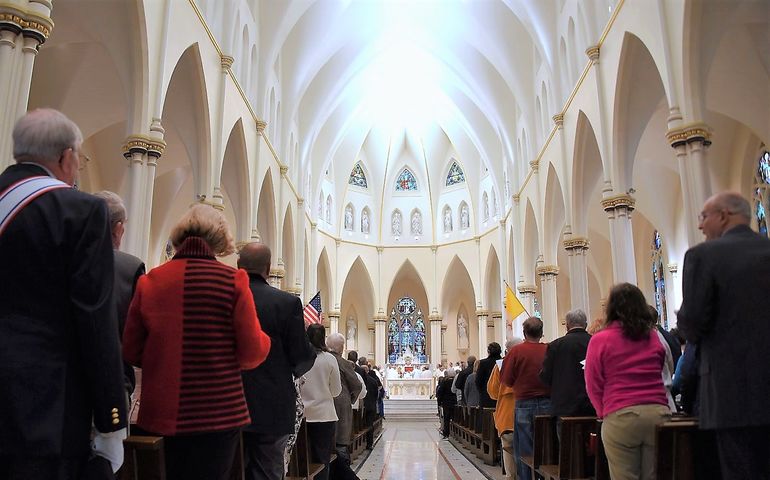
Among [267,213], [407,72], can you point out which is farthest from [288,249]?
[407,72]

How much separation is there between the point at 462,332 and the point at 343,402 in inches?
1152

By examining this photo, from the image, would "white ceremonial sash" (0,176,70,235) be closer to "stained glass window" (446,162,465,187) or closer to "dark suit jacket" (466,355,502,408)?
"dark suit jacket" (466,355,502,408)

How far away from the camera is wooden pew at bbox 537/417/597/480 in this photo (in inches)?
198

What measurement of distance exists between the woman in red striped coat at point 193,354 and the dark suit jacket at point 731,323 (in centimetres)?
216

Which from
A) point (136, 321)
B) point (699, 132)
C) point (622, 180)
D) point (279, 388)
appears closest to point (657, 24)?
point (699, 132)

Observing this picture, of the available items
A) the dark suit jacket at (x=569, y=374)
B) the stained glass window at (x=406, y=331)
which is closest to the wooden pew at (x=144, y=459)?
the dark suit jacket at (x=569, y=374)

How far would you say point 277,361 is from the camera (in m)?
3.78

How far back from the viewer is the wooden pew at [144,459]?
106 inches

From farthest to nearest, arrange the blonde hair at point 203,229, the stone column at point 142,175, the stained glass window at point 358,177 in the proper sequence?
the stained glass window at point 358,177 < the stone column at point 142,175 < the blonde hair at point 203,229

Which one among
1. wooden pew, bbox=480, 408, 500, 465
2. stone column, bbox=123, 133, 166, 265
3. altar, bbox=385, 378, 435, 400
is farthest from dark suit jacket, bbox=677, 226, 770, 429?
altar, bbox=385, 378, 435, 400

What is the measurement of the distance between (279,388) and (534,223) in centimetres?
2032

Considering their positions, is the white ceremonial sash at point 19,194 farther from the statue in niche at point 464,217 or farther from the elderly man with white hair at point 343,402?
the statue in niche at point 464,217

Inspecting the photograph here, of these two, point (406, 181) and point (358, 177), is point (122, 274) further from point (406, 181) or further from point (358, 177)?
point (406, 181)

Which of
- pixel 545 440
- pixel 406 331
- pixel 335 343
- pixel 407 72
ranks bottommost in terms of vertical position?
pixel 545 440
